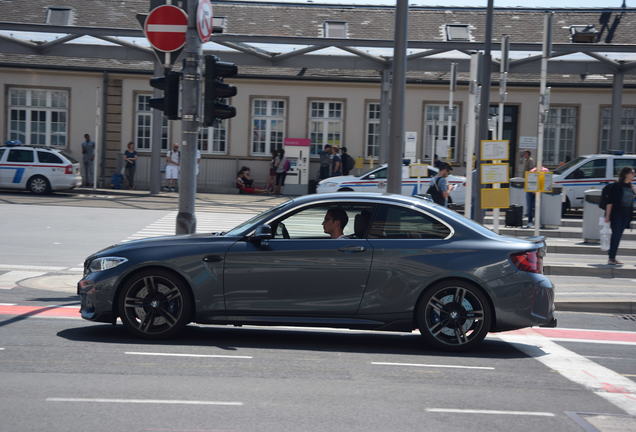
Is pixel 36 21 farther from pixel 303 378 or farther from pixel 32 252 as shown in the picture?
pixel 303 378

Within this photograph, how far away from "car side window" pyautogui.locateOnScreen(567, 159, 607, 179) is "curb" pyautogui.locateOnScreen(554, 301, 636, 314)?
1542 cm

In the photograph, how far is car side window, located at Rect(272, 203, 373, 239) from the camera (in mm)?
8508

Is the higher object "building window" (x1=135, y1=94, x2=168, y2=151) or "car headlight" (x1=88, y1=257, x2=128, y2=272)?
"building window" (x1=135, y1=94, x2=168, y2=151)

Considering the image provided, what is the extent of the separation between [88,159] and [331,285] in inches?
1103

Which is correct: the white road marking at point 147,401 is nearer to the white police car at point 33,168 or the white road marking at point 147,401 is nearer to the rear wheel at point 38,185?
the white police car at point 33,168

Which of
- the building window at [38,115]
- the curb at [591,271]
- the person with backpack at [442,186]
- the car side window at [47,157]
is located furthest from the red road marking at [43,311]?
the building window at [38,115]

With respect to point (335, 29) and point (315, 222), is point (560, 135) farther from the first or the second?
point (315, 222)

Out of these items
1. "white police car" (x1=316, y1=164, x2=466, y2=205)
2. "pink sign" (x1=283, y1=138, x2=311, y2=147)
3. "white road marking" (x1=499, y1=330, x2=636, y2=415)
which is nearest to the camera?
"white road marking" (x1=499, y1=330, x2=636, y2=415)

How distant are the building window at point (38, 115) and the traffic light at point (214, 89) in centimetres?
2611

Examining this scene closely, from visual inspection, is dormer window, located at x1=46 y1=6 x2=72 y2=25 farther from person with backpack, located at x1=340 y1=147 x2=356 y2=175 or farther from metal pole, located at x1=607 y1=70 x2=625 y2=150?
metal pole, located at x1=607 y1=70 x2=625 y2=150

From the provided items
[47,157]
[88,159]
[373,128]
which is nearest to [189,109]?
[47,157]

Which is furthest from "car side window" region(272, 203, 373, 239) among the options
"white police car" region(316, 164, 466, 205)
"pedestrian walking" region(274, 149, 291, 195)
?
"pedestrian walking" region(274, 149, 291, 195)

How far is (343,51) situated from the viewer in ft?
97.6

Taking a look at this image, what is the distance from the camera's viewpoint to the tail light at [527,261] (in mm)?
8336
